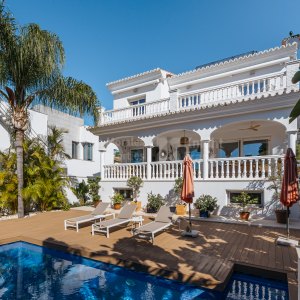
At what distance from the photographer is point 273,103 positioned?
36.4 ft

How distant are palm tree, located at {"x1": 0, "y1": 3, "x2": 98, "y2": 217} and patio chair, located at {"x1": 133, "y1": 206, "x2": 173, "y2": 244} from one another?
7465mm

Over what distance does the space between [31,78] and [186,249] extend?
35.4 feet

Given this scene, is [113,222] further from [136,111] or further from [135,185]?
[136,111]

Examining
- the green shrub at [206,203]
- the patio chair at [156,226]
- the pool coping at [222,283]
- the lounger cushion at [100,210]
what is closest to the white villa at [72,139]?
the lounger cushion at [100,210]

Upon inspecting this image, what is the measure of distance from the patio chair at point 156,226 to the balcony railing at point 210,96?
284 inches

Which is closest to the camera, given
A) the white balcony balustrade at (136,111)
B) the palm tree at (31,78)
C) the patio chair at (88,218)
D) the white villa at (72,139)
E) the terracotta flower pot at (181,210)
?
the patio chair at (88,218)

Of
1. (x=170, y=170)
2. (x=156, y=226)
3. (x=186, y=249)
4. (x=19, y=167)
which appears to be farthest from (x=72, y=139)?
(x=186, y=249)

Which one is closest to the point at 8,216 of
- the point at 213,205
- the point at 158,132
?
the point at 158,132

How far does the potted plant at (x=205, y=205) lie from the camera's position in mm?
11695

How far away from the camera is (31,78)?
38.5 ft

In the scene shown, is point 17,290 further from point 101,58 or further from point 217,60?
point 217,60

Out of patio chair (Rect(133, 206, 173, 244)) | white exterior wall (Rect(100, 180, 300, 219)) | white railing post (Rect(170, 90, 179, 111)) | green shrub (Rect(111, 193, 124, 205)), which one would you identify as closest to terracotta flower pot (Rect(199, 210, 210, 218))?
white exterior wall (Rect(100, 180, 300, 219))

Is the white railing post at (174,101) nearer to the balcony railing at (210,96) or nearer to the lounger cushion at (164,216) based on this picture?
the balcony railing at (210,96)

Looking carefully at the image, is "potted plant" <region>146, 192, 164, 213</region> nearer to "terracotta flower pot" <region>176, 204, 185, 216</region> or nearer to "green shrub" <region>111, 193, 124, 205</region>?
"terracotta flower pot" <region>176, 204, 185, 216</region>
